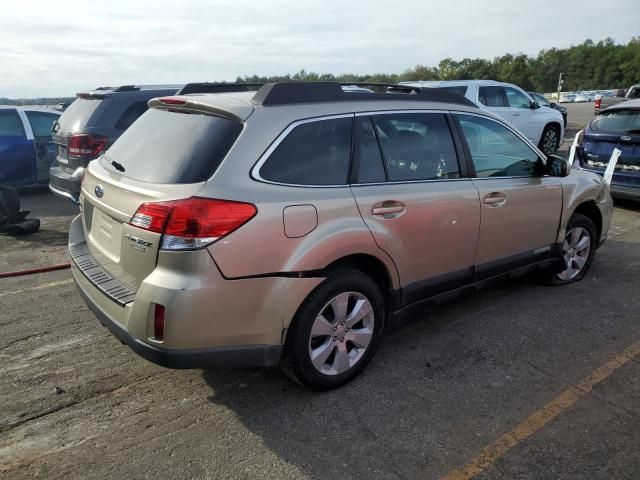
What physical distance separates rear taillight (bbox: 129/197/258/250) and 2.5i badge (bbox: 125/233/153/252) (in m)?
0.10

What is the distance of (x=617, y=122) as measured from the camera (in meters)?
7.57

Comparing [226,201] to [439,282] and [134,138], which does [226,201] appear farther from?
[439,282]

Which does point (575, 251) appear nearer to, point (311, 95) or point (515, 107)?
point (311, 95)

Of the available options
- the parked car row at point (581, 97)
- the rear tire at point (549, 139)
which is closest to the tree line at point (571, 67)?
the parked car row at point (581, 97)

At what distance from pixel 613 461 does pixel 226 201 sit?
2.25 metres

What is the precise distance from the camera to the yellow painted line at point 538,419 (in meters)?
2.46

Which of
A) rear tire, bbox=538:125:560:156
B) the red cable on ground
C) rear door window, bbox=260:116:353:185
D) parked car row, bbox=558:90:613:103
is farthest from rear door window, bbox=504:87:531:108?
parked car row, bbox=558:90:613:103

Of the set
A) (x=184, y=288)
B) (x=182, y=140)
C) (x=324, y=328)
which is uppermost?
(x=182, y=140)

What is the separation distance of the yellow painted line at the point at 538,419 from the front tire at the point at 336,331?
877mm

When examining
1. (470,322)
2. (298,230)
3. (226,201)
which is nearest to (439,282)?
(470,322)

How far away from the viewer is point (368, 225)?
3.00 meters

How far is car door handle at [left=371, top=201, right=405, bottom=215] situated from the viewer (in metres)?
3.05

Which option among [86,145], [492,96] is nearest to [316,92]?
[86,145]

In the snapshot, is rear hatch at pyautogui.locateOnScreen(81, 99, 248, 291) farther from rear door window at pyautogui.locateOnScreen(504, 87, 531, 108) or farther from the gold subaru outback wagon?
rear door window at pyautogui.locateOnScreen(504, 87, 531, 108)
